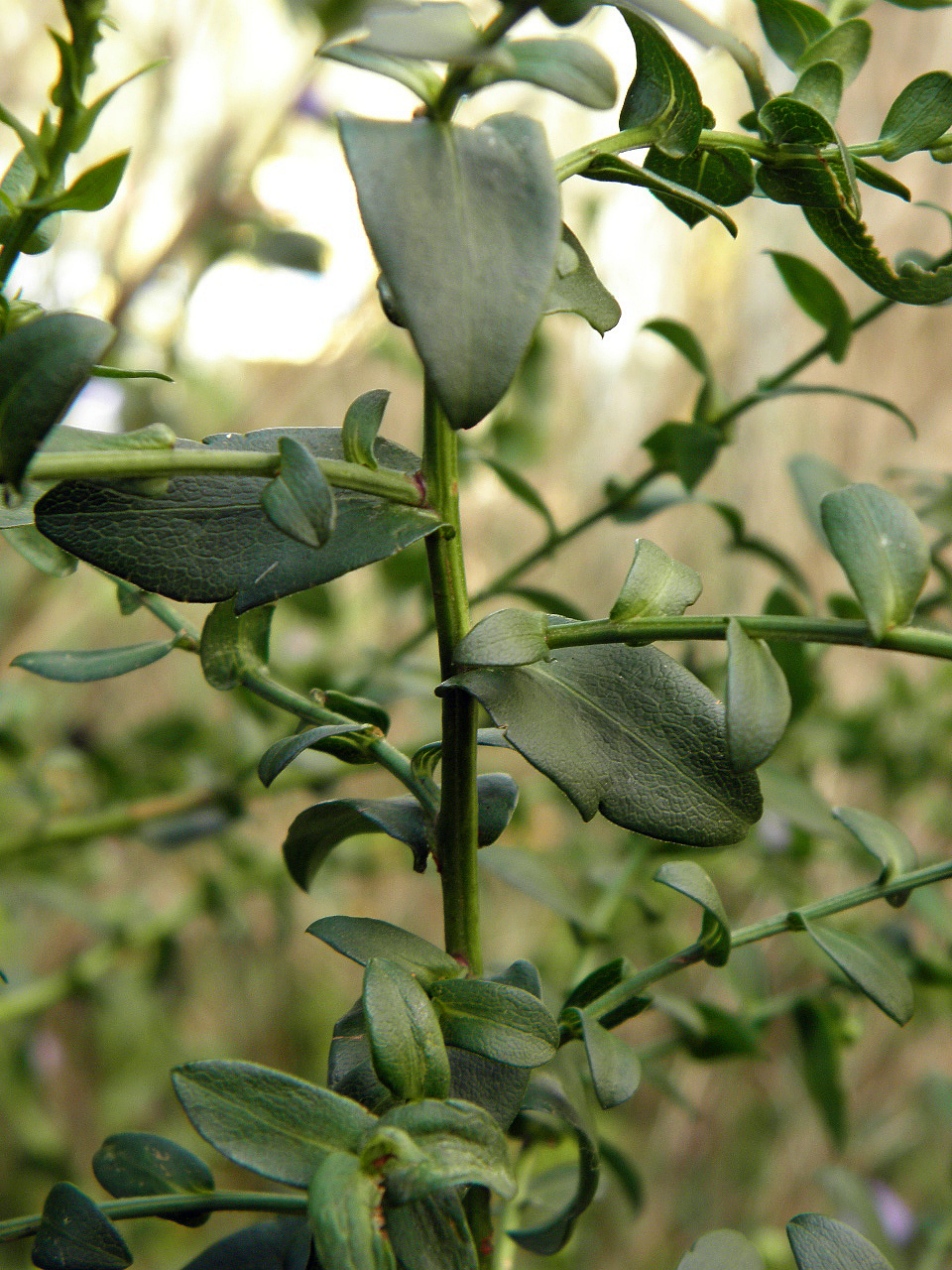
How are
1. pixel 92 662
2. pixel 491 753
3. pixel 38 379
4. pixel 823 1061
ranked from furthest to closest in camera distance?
pixel 491 753 < pixel 823 1061 < pixel 92 662 < pixel 38 379

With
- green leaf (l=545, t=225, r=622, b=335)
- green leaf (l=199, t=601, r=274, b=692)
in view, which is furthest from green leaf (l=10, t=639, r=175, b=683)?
green leaf (l=545, t=225, r=622, b=335)

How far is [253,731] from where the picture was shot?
54cm

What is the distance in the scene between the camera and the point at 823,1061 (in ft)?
1.29

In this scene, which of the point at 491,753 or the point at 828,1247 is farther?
the point at 491,753

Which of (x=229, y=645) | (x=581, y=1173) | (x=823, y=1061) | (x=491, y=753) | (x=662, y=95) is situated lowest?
(x=491, y=753)

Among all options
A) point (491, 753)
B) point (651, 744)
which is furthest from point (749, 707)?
point (491, 753)

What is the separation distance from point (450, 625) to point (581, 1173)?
5.7 inches

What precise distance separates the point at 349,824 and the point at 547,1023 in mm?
71

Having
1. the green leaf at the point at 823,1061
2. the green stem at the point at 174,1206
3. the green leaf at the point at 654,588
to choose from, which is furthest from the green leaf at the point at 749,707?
the green leaf at the point at 823,1061

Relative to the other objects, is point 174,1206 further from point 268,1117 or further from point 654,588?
point 654,588

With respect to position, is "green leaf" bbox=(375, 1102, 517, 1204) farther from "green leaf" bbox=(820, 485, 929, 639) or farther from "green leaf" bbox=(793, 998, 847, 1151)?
"green leaf" bbox=(793, 998, 847, 1151)

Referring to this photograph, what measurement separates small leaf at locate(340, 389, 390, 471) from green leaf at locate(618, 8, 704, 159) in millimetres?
70

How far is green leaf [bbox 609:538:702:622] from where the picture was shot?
0.65ft

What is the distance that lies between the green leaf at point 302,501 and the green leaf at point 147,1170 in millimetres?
143
